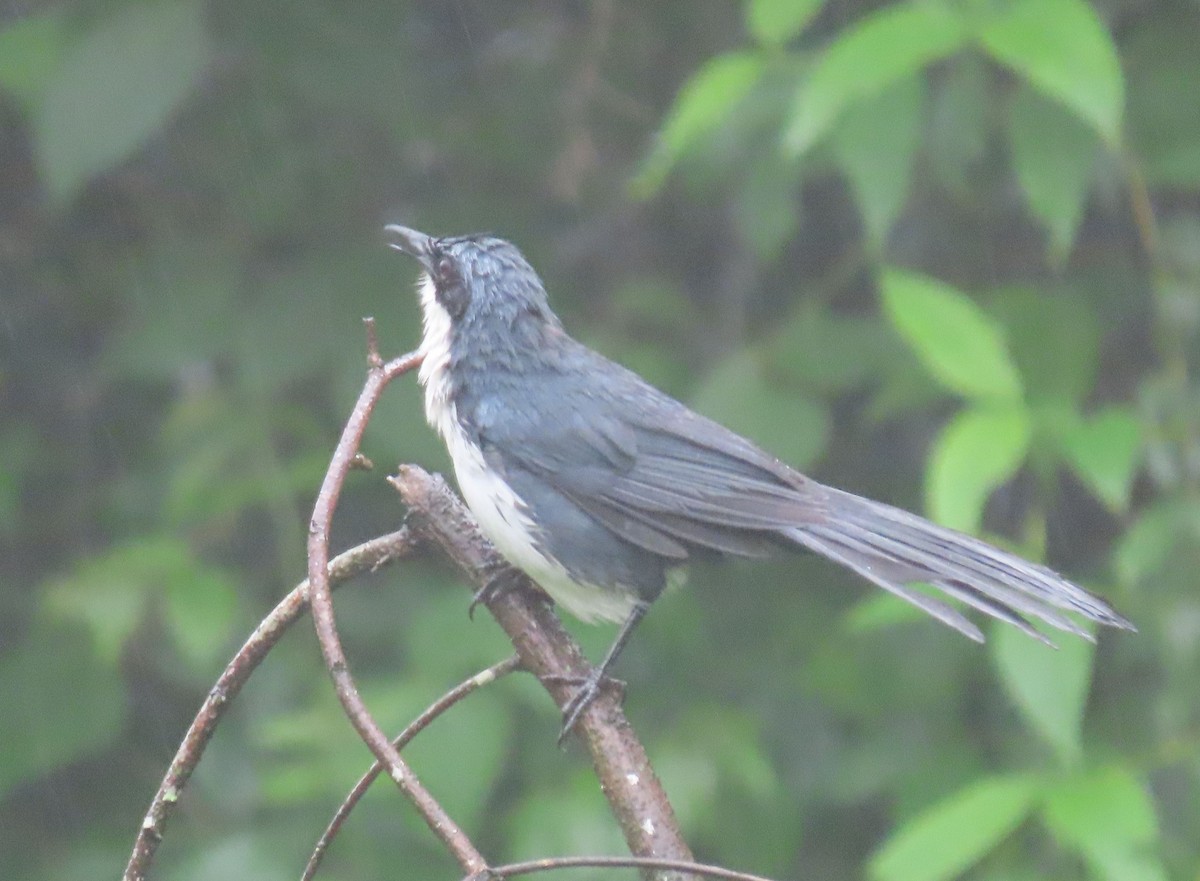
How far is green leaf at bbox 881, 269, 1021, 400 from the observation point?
330 cm

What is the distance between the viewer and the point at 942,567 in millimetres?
2498

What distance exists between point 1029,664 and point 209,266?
2652 mm

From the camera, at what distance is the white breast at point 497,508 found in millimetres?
2754

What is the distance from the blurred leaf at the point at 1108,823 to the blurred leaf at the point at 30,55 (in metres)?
3.11

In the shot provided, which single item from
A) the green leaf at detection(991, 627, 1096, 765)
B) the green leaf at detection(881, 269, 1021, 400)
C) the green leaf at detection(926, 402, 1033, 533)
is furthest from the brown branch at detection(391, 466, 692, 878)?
the green leaf at detection(881, 269, 1021, 400)

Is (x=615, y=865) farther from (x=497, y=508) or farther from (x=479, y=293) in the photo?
(x=479, y=293)

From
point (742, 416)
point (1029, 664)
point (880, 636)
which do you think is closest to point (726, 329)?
point (742, 416)

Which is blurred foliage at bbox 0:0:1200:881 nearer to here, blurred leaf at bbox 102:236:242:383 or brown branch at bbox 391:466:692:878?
blurred leaf at bbox 102:236:242:383

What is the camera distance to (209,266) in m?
4.59

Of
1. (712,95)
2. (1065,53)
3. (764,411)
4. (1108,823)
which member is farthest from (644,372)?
(1108,823)

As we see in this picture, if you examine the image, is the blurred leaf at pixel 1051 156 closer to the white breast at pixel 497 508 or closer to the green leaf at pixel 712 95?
the green leaf at pixel 712 95

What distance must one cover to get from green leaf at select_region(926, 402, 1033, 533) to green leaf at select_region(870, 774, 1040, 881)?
0.53 metres

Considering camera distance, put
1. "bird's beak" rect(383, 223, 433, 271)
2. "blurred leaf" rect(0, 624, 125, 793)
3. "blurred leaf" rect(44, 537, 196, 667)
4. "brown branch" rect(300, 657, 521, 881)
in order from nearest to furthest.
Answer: "brown branch" rect(300, 657, 521, 881) < "bird's beak" rect(383, 223, 433, 271) < "blurred leaf" rect(44, 537, 196, 667) < "blurred leaf" rect(0, 624, 125, 793)

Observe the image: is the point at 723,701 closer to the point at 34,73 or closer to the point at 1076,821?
the point at 1076,821
